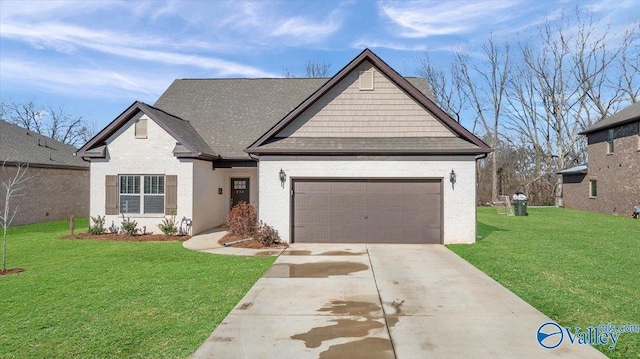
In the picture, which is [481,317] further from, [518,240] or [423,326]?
[518,240]

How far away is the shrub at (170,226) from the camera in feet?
45.5

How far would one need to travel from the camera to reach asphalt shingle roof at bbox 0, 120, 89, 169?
58.6 ft

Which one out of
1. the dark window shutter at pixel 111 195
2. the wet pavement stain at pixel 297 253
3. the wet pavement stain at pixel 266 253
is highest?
the dark window shutter at pixel 111 195

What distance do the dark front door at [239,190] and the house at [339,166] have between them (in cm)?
376

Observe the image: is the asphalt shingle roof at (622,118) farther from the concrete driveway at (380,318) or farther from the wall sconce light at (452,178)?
the concrete driveway at (380,318)

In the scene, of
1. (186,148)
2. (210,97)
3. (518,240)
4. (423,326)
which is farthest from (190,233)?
(518,240)

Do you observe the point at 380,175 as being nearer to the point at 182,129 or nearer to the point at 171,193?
the point at 171,193

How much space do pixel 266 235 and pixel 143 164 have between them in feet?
20.1

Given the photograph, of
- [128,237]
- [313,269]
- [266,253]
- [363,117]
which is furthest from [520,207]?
[128,237]

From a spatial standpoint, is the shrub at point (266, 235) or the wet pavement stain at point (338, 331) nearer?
the wet pavement stain at point (338, 331)

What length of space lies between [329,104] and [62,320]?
973cm

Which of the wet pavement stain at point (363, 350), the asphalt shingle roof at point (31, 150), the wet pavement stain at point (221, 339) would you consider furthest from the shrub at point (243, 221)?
the asphalt shingle roof at point (31, 150)

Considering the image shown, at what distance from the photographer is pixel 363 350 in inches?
173

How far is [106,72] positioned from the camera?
2156cm
